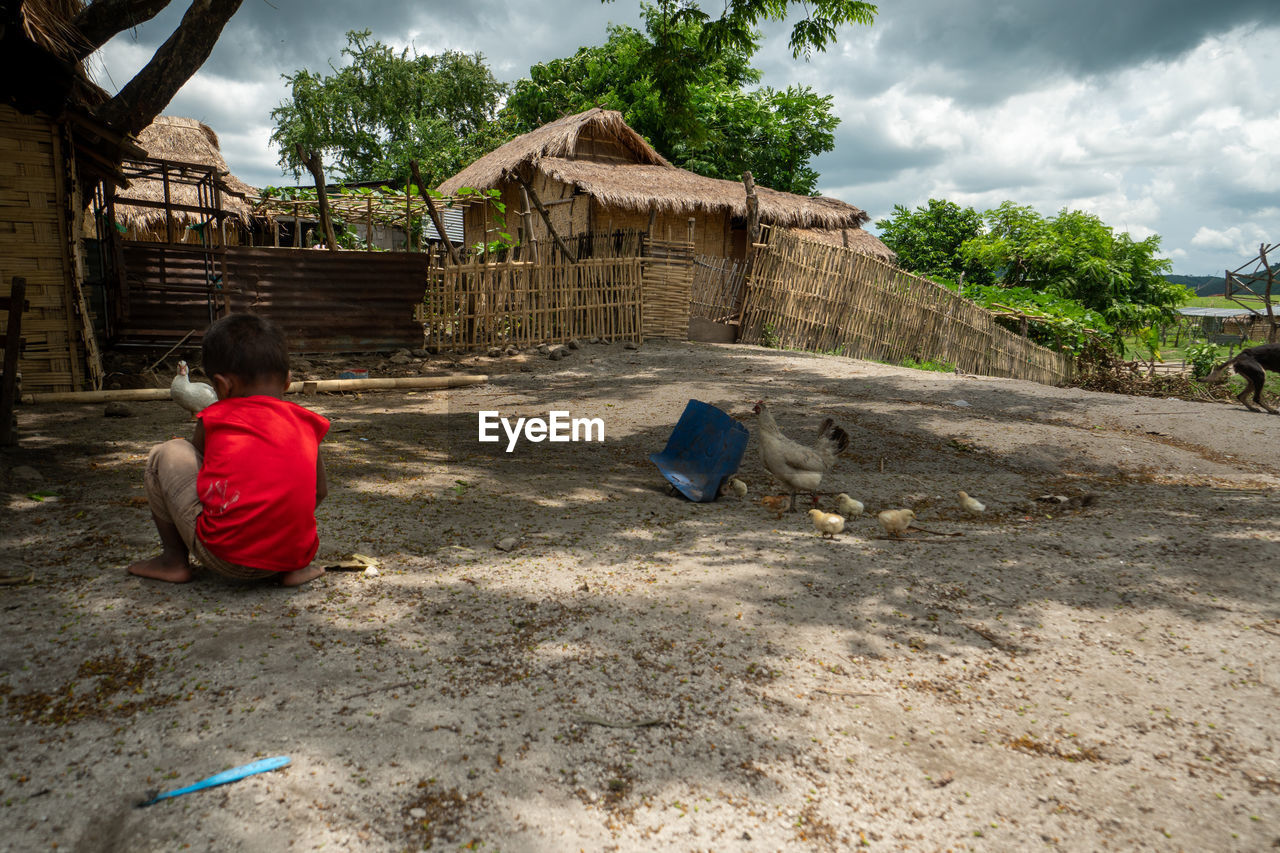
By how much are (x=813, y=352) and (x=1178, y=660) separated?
11.0m

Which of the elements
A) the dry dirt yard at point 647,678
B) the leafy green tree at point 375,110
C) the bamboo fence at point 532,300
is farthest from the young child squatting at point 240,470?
the leafy green tree at point 375,110

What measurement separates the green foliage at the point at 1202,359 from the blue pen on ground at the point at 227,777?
15.5 m

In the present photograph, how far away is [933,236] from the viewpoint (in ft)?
81.8

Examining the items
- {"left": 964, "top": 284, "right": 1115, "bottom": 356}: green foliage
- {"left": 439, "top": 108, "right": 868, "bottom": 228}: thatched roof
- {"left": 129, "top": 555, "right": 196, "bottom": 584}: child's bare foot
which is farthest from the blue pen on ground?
{"left": 964, "top": 284, "right": 1115, "bottom": 356}: green foliage

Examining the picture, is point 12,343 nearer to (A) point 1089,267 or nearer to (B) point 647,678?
(B) point 647,678

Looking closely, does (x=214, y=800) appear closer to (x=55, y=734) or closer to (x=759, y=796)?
(x=55, y=734)

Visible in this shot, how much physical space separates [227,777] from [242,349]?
1.49 metres

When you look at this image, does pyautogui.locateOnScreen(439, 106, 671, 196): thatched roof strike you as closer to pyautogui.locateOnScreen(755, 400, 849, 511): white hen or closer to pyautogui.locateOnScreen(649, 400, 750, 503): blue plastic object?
pyautogui.locateOnScreen(649, 400, 750, 503): blue plastic object

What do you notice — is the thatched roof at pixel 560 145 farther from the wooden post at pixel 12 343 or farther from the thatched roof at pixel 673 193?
the wooden post at pixel 12 343

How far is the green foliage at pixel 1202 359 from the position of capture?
13695 millimetres

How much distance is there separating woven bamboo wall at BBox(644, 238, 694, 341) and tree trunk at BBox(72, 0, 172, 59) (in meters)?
7.29

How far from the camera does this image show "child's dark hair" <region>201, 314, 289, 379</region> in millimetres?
2770

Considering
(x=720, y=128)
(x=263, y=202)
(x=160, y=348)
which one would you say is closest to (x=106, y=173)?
(x=160, y=348)

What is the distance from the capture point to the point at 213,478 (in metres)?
2.69
